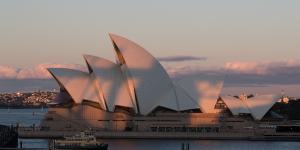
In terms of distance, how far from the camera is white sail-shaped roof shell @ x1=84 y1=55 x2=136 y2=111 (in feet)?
260

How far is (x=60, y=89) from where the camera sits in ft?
275

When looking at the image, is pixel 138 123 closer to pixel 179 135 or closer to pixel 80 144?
pixel 179 135

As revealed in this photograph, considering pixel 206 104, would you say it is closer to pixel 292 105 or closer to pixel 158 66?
pixel 158 66

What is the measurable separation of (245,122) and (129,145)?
19.1m

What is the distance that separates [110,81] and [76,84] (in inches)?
150

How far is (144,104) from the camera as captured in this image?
266 feet

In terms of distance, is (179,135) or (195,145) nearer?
(195,145)

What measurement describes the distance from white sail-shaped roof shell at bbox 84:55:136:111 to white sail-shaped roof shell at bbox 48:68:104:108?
1226mm

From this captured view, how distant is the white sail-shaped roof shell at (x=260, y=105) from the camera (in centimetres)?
8400

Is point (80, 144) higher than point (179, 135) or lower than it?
lower

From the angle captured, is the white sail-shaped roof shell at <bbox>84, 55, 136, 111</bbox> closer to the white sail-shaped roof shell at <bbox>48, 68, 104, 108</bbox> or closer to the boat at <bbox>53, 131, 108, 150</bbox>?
the white sail-shaped roof shell at <bbox>48, 68, 104, 108</bbox>

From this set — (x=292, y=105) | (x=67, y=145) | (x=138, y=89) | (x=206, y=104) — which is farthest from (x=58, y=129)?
(x=292, y=105)

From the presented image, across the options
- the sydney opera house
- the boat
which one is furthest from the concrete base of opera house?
the boat

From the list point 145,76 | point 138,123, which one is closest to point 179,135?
point 138,123
